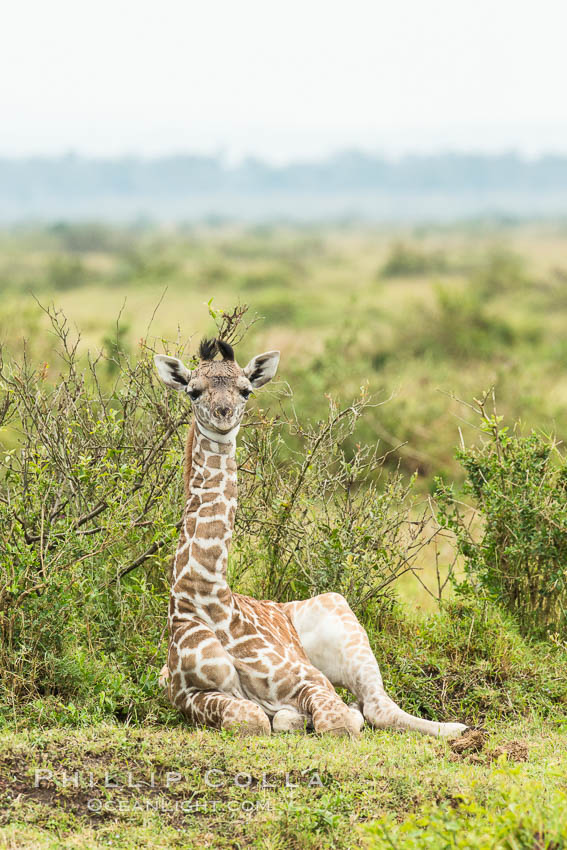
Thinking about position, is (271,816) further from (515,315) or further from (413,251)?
(413,251)

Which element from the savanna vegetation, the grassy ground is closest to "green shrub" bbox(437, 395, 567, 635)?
Answer: the savanna vegetation

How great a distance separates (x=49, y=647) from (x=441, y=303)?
60.2 feet

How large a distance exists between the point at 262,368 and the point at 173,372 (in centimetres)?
61

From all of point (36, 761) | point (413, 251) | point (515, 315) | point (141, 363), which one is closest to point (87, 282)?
Answer: point (413, 251)

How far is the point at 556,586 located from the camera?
8.78m

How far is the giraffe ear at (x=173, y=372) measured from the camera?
702 cm

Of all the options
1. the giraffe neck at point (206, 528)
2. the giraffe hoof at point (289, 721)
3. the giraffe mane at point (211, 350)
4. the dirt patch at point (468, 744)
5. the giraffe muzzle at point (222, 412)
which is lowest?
the giraffe hoof at point (289, 721)

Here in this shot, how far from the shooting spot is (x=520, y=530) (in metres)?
8.89

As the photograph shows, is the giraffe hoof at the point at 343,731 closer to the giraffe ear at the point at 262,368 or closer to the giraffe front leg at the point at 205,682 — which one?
the giraffe front leg at the point at 205,682

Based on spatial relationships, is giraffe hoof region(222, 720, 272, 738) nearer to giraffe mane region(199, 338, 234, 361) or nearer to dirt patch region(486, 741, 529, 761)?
dirt patch region(486, 741, 529, 761)

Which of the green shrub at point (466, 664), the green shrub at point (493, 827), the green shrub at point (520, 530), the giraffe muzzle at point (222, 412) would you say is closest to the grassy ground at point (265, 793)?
the green shrub at point (493, 827)

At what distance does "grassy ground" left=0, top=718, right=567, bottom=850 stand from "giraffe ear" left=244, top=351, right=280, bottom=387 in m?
2.36

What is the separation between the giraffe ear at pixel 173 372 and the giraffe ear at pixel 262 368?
0.41m

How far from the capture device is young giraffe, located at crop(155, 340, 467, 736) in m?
6.62
